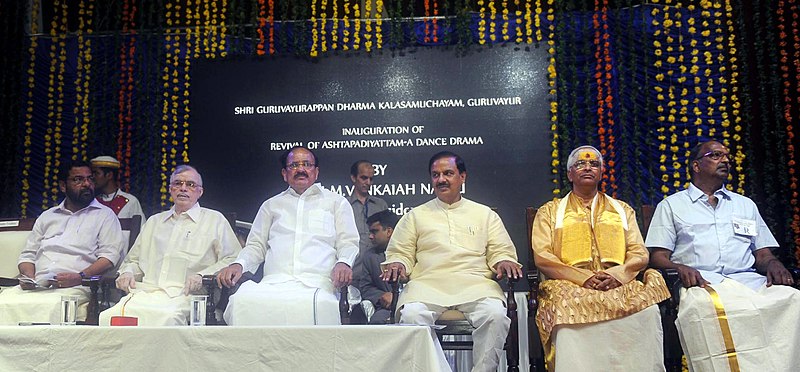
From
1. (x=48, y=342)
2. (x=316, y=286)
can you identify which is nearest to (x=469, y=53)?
(x=316, y=286)

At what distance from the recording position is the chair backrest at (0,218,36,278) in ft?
18.2

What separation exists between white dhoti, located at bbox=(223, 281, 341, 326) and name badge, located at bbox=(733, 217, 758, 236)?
7.47 ft

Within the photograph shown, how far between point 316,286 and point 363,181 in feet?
4.75

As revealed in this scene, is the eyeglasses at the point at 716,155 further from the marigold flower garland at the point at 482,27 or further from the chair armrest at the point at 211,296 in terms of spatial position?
the chair armrest at the point at 211,296

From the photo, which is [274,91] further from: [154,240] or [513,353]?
[513,353]

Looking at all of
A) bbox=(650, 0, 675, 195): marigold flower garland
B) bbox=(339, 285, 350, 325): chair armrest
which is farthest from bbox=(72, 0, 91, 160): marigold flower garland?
bbox=(650, 0, 675, 195): marigold flower garland

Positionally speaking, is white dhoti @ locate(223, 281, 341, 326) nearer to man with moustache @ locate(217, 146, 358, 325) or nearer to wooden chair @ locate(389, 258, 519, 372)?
man with moustache @ locate(217, 146, 358, 325)

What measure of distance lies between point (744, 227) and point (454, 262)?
64.6 inches

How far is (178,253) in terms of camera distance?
5.14 metres

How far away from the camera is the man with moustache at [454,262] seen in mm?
4434

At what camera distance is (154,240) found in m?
5.22

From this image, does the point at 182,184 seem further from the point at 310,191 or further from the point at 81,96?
the point at 81,96

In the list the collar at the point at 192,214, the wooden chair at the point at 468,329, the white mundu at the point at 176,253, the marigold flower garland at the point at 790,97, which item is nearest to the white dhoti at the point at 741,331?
the wooden chair at the point at 468,329

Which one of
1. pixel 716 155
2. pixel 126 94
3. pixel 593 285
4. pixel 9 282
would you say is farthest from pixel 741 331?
pixel 126 94
